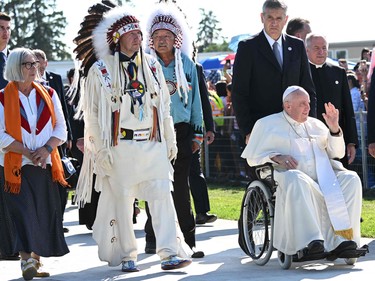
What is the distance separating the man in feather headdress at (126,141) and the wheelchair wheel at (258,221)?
0.63m

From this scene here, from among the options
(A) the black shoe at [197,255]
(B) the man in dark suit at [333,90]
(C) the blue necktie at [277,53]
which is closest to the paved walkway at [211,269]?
(A) the black shoe at [197,255]

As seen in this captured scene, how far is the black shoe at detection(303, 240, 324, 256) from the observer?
9195 millimetres

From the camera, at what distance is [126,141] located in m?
9.63

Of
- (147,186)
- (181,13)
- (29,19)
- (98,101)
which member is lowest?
(147,186)

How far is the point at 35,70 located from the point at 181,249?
1957 millimetres

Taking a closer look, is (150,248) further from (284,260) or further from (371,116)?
(371,116)

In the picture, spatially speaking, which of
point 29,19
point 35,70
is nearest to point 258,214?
point 35,70

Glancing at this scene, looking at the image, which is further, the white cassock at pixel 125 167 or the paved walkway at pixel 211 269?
the white cassock at pixel 125 167

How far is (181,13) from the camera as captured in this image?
1073cm

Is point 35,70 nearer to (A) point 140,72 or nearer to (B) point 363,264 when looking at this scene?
(A) point 140,72

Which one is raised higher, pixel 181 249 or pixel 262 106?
pixel 262 106

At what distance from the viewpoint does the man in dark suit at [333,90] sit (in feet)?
38.0

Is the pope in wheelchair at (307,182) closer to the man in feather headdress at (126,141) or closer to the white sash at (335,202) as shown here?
the white sash at (335,202)

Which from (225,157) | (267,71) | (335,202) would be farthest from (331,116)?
(225,157)
